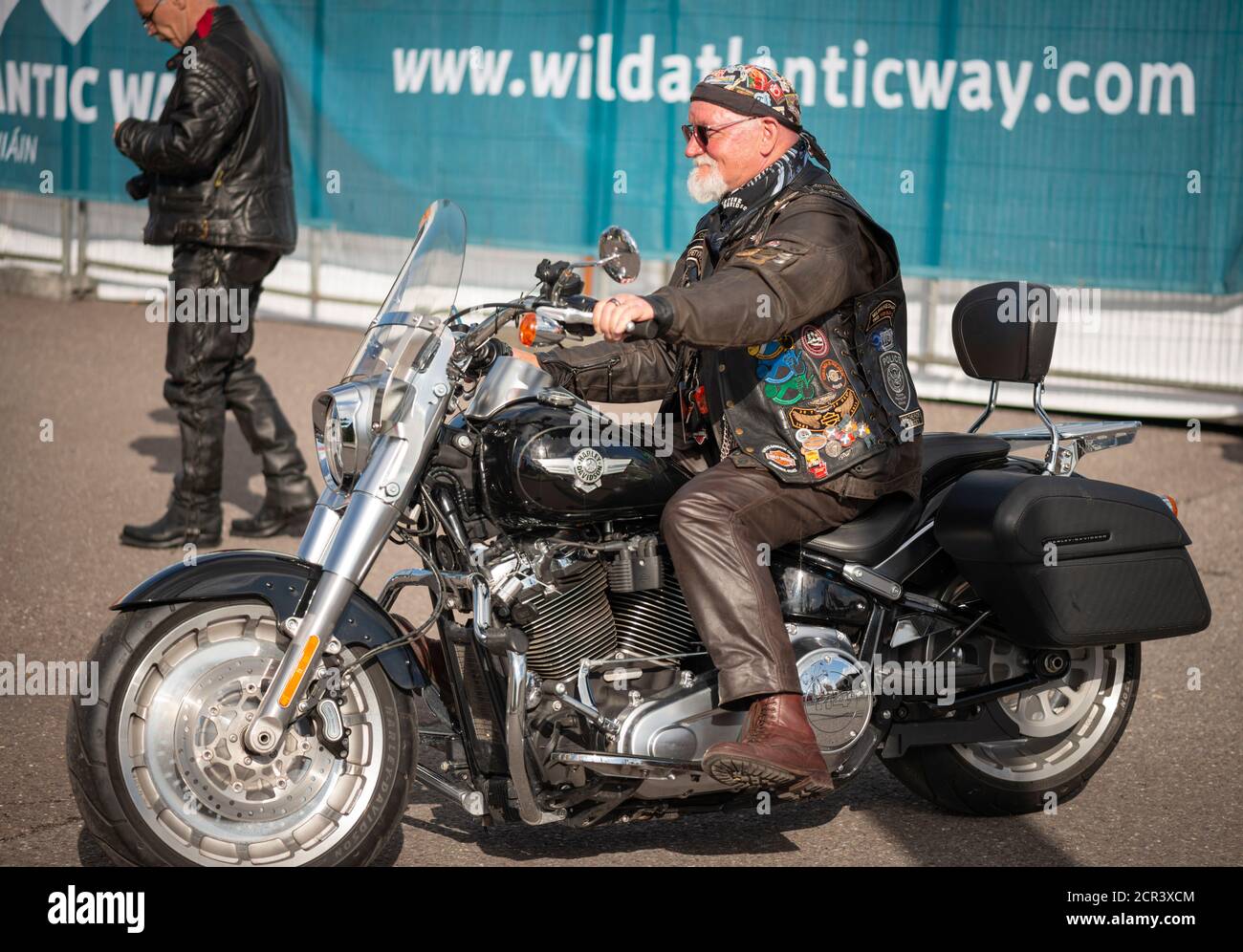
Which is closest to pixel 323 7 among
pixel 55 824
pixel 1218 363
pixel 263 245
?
pixel 263 245

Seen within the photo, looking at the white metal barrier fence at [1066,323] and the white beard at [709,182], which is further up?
the white beard at [709,182]

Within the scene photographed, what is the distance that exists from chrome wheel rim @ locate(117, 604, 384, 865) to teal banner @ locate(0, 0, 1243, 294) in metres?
6.69

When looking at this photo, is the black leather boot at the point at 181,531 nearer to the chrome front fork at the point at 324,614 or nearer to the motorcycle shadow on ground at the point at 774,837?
the motorcycle shadow on ground at the point at 774,837

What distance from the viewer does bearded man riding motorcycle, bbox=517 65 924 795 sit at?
3.57 m

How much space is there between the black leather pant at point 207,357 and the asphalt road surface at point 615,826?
368 mm

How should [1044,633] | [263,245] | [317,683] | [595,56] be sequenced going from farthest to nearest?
[595,56] < [263,245] < [1044,633] < [317,683]

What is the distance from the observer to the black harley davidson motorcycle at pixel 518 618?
3.37 metres

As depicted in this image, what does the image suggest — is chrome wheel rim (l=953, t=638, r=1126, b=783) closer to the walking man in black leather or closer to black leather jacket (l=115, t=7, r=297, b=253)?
the walking man in black leather

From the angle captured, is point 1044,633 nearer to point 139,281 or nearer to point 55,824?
point 55,824

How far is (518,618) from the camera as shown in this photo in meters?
3.51

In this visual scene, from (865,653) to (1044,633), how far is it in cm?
45

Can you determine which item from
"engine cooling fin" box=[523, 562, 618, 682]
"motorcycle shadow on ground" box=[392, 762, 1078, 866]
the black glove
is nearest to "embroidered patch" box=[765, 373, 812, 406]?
"engine cooling fin" box=[523, 562, 618, 682]

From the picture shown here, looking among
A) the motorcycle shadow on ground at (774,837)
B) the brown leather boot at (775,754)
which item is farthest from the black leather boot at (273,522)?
the brown leather boot at (775,754)
